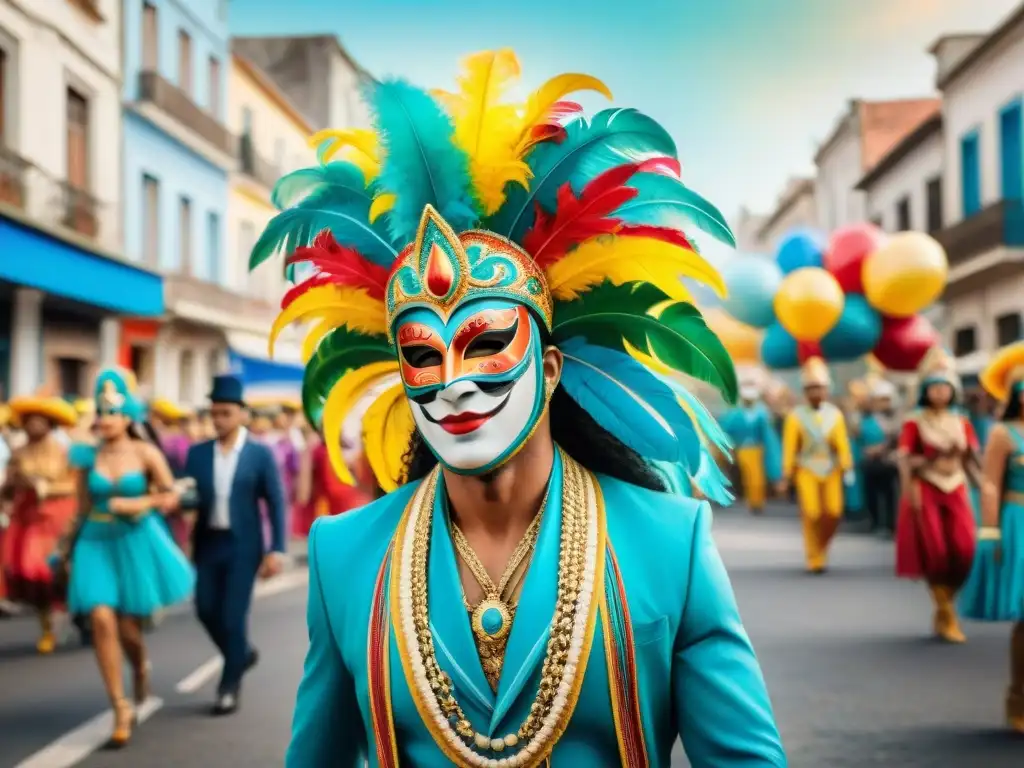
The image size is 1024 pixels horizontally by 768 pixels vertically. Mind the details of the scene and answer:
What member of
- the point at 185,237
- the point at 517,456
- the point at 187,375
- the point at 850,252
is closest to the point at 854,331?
the point at 850,252

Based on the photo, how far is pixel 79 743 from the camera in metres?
6.70

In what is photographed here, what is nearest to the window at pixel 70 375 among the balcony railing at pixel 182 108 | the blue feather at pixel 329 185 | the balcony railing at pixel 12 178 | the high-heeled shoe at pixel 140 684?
the balcony railing at pixel 12 178

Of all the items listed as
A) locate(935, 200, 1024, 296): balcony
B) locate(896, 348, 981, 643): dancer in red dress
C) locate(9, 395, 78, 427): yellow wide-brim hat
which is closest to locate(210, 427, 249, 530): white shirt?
locate(9, 395, 78, 427): yellow wide-brim hat

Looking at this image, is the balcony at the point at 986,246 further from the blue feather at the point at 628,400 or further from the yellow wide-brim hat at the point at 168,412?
the blue feather at the point at 628,400

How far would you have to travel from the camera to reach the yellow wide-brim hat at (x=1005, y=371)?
765 cm

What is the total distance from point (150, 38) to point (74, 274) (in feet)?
26.3

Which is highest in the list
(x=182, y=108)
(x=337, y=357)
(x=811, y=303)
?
(x=182, y=108)

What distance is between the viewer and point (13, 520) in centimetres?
1008

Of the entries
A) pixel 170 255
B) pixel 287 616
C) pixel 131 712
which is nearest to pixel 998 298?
pixel 170 255

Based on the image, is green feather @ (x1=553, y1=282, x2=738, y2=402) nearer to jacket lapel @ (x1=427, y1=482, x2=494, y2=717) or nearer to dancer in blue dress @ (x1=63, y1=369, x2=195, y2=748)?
jacket lapel @ (x1=427, y1=482, x2=494, y2=717)

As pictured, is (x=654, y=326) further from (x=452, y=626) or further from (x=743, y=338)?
(x=743, y=338)

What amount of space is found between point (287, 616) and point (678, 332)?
8480 millimetres

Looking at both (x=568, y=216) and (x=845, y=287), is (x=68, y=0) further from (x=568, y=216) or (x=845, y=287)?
(x=568, y=216)

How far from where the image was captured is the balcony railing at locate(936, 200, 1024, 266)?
24672 millimetres
